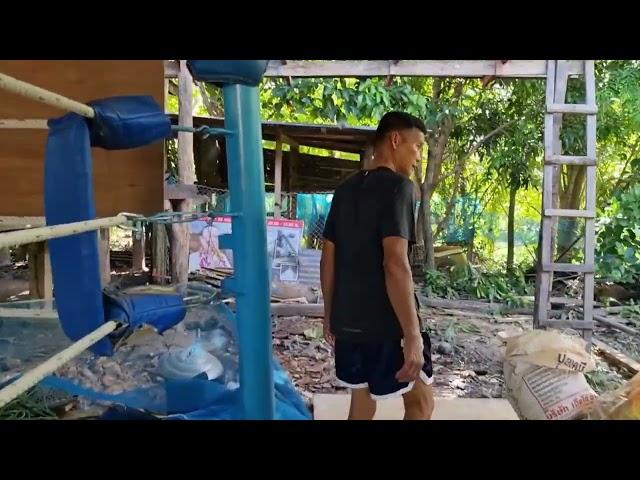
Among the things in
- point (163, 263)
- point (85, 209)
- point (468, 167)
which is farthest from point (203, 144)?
point (85, 209)

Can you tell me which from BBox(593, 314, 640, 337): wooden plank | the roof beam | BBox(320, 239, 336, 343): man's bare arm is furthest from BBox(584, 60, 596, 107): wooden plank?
BBox(320, 239, 336, 343): man's bare arm

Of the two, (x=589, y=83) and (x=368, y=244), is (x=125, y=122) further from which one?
(x=589, y=83)

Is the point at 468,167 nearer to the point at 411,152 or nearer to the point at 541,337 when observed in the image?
the point at 541,337

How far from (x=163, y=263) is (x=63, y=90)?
4.35 metres

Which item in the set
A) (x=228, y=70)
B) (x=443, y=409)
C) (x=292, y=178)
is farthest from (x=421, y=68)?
(x=292, y=178)

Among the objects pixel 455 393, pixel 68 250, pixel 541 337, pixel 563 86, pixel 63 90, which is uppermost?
Answer: pixel 563 86

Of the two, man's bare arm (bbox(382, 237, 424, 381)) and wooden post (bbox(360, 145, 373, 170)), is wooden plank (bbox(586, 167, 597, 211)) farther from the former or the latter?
wooden post (bbox(360, 145, 373, 170))

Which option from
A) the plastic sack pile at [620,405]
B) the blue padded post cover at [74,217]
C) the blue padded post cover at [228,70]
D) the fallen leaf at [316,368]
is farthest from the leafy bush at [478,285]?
the blue padded post cover at [74,217]

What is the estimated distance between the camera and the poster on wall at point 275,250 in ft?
23.1

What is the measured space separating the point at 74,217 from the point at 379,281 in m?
1.27

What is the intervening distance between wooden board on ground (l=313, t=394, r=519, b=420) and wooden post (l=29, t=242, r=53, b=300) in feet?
5.45

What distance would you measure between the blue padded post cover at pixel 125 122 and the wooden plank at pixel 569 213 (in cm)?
438

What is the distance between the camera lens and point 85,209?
1.33m

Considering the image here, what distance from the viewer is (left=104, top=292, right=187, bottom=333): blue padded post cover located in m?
1.38
